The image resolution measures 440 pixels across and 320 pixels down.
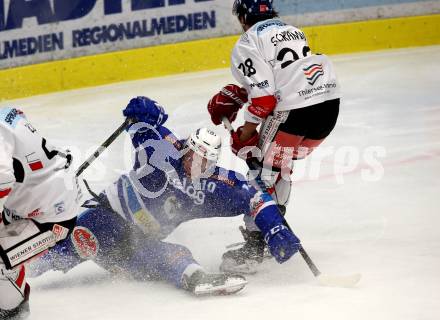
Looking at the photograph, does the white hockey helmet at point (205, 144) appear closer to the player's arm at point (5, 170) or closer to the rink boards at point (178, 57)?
the player's arm at point (5, 170)

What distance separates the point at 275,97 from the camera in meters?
3.93

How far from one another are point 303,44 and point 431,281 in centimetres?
119

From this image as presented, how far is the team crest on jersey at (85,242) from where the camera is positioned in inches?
151

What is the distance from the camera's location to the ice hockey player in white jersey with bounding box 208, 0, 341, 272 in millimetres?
3881

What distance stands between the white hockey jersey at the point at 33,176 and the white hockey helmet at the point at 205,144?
54cm

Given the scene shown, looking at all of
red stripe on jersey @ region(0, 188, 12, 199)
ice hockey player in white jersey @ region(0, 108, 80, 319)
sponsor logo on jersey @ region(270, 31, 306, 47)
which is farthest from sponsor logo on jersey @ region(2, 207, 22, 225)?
sponsor logo on jersey @ region(270, 31, 306, 47)

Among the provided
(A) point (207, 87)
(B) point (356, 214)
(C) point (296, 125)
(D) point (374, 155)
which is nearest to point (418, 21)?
(A) point (207, 87)

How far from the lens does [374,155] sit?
18.4 ft

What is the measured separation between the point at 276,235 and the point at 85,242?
833 millimetres

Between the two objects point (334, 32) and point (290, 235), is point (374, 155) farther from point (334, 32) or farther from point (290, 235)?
point (334, 32)

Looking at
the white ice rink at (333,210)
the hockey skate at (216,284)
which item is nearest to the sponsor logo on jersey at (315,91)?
the white ice rink at (333,210)

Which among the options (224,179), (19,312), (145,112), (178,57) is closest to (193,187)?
(224,179)

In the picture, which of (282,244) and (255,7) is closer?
(282,244)

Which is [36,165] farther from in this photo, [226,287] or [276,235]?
[276,235]
